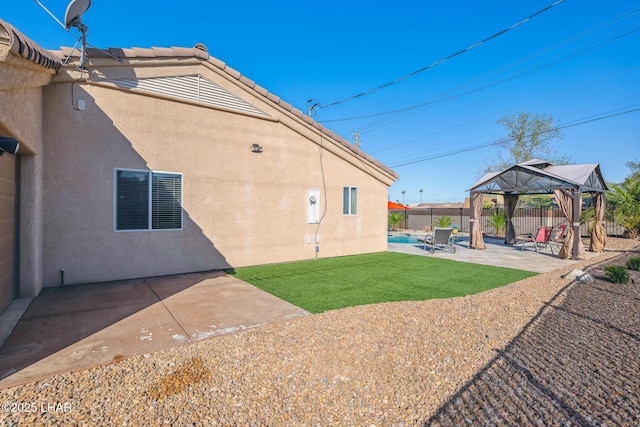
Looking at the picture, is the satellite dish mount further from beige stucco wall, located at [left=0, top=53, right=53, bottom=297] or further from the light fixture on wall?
the light fixture on wall

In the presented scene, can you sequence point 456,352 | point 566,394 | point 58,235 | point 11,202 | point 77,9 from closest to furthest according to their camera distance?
point 566,394
point 456,352
point 11,202
point 77,9
point 58,235

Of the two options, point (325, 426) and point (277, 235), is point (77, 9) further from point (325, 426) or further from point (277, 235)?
point (325, 426)

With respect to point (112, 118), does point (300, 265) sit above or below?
below

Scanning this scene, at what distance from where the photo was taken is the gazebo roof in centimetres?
1213

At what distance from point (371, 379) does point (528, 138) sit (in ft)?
111

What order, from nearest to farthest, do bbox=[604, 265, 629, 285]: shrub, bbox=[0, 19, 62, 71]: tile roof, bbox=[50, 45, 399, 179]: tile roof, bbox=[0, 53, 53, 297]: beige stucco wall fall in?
bbox=[0, 19, 62, 71]: tile roof → bbox=[0, 53, 53, 297]: beige stucco wall → bbox=[50, 45, 399, 179]: tile roof → bbox=[604, 265, 629, 285]: shrub

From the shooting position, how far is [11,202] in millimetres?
5199

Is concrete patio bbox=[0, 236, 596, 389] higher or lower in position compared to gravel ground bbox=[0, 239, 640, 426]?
higher

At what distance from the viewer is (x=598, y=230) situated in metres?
13.7

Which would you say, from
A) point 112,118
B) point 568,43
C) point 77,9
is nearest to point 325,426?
point 112,118

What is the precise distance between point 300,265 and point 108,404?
7212mm

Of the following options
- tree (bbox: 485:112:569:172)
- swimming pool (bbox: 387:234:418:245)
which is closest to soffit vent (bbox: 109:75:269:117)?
swimming pool (bbox: 387:234:418:245)

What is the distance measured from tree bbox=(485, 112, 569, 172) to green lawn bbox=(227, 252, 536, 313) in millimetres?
25391

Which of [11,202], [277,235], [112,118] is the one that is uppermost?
[112,118]
